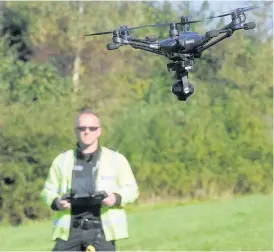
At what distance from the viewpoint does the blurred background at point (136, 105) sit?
18.6 meters

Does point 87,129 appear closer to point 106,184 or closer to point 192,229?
point 106,184

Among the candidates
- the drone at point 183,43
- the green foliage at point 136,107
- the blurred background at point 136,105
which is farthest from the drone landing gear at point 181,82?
the green foliage at point 136,107

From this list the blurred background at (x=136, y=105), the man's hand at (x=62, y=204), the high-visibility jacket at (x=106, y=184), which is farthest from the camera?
the blurred background at (x=136, y=105)

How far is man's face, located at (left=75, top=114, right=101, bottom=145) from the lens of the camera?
7.52 m

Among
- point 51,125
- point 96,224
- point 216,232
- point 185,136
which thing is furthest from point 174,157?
point 96,224

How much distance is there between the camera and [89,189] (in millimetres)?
7594

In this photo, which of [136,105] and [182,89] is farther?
[136,105]

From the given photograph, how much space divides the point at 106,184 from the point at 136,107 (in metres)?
14.6

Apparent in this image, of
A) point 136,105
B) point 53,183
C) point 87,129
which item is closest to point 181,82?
point 87,129

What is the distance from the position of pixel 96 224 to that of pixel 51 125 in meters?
10.7

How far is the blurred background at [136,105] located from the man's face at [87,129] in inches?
374

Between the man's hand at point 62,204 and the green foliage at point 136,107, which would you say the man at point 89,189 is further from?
the green foliage at point 136,107

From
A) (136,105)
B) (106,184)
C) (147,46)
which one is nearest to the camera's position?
(147,46)

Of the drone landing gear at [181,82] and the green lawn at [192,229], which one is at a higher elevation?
the drone landing gear at [181,82]
